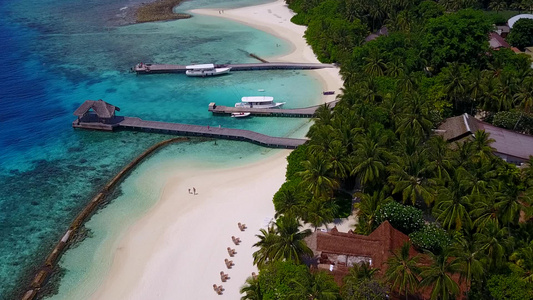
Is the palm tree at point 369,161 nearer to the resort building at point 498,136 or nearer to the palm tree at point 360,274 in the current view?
the palm tree at point 360,274

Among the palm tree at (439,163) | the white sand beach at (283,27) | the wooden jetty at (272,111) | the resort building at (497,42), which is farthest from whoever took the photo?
the white sand beach at (283,27)

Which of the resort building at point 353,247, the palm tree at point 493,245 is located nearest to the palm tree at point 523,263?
the palm tree at point 493,245

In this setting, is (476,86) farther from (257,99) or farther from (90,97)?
(90,97)

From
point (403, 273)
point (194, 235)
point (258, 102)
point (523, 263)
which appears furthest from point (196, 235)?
point (258, 102)

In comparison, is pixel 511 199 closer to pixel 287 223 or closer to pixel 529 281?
pixel 529 281

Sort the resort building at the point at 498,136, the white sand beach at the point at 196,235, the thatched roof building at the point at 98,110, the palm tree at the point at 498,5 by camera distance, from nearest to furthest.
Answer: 1. the white sand beach at the point at 196,235
2. the resort building at the point at 498,136
3. the thatched roof building at the point at 98,110
4. the palm tree at the point at 498,5
